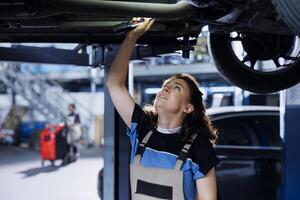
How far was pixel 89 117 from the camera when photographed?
38.4 ft

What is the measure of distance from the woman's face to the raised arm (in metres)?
0.18

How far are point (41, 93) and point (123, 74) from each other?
35.6ft

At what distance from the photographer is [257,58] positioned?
2.62 m

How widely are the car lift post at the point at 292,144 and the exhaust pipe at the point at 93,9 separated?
133 cm

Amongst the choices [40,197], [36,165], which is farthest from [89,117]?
[40,197]

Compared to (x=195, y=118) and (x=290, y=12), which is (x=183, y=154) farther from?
(x=290, y=12)

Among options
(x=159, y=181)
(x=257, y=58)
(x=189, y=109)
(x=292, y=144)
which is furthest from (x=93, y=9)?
(x=292, y=144)

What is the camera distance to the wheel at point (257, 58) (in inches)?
100.0

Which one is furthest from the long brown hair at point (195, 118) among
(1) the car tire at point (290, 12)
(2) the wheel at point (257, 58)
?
(2) the wheel at point (257, 58)

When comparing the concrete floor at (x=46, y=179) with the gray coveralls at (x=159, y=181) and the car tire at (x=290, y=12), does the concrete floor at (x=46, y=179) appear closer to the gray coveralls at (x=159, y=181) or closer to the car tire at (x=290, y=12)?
the gray coveralls at (x=159, y=181)

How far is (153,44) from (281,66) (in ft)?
2.39

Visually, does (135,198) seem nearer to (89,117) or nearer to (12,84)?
(89,117)

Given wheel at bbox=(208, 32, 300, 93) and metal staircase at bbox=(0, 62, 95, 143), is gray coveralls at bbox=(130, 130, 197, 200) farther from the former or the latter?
metal staircase at bbox=(0, 62, 95, 143)

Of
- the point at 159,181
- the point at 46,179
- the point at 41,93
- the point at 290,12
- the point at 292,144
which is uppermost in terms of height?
the point at 290,12
